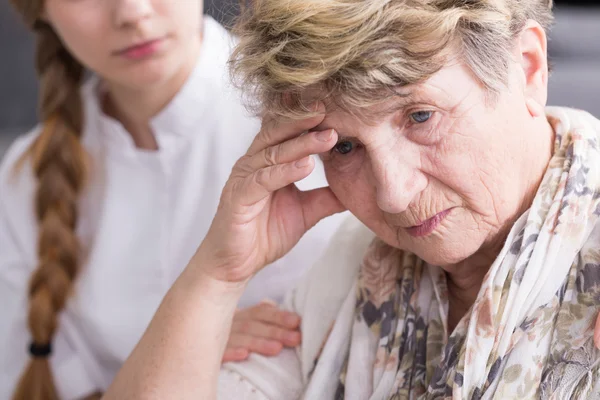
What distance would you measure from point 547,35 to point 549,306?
16.3 inches

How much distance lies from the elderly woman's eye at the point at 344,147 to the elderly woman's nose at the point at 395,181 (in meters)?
0.07

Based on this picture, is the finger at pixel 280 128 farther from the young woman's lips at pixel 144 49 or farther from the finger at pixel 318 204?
the young woman's lips at pixel 144 49

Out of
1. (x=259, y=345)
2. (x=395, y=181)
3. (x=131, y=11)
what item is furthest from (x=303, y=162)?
(x=131, y=11)

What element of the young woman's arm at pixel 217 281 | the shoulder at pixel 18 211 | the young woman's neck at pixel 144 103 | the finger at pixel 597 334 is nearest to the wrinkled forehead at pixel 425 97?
the young woman's arm at pixel 217 281

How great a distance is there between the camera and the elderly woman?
1.09m

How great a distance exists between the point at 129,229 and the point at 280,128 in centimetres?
88

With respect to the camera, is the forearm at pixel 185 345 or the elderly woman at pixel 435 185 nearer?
the elderly woman at pixel 435 185

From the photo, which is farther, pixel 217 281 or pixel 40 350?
pixel 40 350

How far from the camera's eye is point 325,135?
3.84 feet

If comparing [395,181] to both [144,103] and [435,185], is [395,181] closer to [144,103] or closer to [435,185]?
[435,185]

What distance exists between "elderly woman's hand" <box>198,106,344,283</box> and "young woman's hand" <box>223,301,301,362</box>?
0.36 feet

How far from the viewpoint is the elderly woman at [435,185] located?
1.09m

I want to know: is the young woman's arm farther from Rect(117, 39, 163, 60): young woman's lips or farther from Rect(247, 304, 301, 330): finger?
Rect(117, 39, 163, 60): young woman's lips

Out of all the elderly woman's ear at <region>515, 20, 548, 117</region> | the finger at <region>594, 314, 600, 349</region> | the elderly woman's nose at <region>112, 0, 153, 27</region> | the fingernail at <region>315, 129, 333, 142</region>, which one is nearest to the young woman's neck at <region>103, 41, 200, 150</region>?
the elderly woman's nose at <region>112, 0, 153, 27</region>
